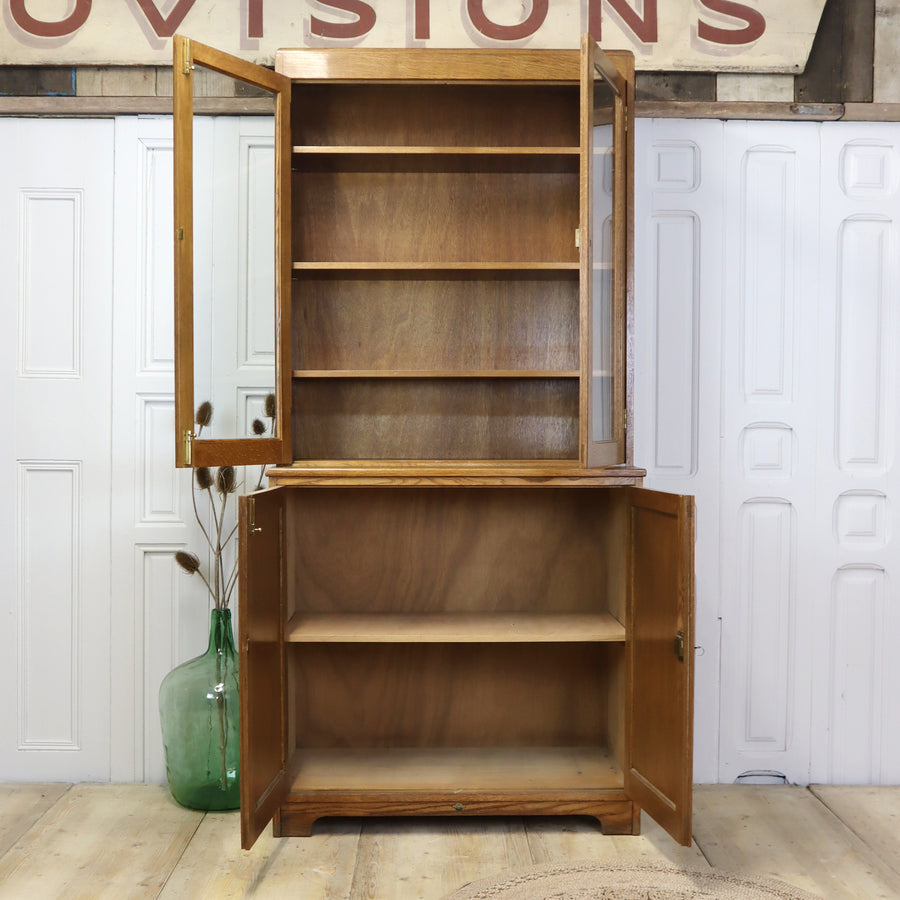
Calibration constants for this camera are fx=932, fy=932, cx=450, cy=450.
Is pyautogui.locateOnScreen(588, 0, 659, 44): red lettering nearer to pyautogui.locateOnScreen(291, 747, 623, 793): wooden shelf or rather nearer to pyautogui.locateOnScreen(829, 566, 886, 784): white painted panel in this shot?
pyautogui.locateOnScreen(829, 566, 886, 784): white painted panel

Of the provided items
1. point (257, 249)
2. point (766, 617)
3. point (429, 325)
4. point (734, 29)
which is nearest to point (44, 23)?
point (257, 249)

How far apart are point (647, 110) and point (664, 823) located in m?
2.14


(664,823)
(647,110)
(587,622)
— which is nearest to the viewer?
(664,823)

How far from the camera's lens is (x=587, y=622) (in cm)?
281

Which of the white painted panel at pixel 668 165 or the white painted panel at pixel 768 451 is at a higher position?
the white painted panel at pixel 668 165

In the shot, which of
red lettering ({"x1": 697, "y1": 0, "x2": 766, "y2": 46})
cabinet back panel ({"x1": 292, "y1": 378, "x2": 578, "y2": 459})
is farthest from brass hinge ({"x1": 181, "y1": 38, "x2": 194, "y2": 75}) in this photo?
red lettering ({"x1": 697, "y1": 0, "x2": 766, "y2": 46})

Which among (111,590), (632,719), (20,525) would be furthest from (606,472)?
(20,525)

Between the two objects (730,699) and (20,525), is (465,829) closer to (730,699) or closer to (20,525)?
(730,699)

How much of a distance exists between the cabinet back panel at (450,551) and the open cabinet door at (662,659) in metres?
0.37

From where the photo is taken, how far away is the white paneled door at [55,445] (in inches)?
118

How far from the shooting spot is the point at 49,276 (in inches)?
119

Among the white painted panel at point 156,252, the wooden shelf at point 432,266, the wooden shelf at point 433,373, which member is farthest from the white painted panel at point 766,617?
the white painted panel at point 156,252

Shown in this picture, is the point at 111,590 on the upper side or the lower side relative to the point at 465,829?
upper

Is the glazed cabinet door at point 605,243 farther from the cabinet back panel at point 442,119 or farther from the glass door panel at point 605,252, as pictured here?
the cabinet back panel at point 442,119
